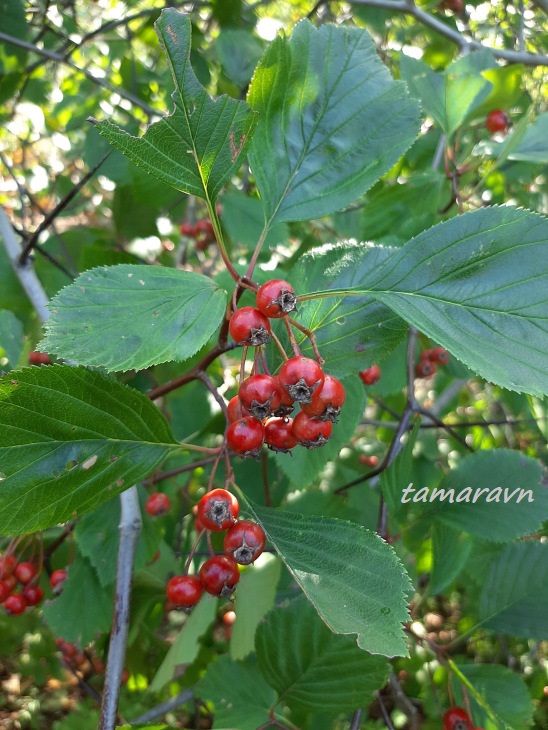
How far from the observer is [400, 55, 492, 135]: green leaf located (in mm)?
1645

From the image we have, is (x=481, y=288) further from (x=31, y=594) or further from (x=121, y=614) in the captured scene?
(x=31, y=594)

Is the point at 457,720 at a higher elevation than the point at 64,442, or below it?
below

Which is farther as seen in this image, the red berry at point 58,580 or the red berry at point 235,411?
the red berry at point 58,580

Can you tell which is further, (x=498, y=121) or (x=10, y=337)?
(x=498, y=121)

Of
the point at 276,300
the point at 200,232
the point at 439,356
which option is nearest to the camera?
the point at 276,300

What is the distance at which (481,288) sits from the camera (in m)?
0.89

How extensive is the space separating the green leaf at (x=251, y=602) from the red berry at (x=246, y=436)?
0.81 m

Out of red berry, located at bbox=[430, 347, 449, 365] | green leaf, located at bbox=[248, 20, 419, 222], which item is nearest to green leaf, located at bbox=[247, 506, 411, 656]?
green leaf, located at bbox=[248, 20, 419, 222]

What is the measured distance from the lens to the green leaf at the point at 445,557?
164cm

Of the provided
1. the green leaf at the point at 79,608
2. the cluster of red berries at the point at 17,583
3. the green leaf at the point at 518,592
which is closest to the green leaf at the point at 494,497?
the green leaf at the point at 518,592

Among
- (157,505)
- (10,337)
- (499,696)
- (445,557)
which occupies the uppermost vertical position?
(10,337)

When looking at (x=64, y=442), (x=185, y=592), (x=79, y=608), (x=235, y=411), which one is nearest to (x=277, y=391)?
(x=235, y=411)

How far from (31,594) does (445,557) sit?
1176 mm

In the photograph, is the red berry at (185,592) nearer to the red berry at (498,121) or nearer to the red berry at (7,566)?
the red berry at (7,566)
